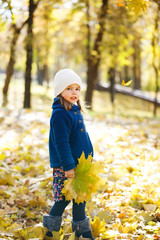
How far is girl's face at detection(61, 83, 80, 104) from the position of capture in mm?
2332

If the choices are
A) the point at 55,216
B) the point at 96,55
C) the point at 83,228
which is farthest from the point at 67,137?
the point at 96,55

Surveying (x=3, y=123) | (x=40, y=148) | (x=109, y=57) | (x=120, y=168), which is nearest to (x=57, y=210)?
(x=120, y=168)

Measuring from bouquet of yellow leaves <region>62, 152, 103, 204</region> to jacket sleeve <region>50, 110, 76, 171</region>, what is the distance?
3.2 inches

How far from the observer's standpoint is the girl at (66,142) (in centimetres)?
215

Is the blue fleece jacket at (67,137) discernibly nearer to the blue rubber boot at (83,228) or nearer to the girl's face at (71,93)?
the girl's face at (71,93)

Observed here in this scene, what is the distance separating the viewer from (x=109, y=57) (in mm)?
12828

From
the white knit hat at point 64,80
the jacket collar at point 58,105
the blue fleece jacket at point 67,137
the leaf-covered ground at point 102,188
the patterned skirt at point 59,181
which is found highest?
the white knit hat at point 64,80

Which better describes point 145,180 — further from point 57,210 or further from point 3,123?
point 3,123

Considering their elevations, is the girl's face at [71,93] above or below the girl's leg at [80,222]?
above

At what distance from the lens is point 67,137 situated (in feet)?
7.12

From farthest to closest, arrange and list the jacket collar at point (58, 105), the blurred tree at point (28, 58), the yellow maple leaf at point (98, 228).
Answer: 1. the blurred tree at point (28, 58)
2. the yellow maple leaf at point (98, 228)
3. the jacket collar at point (58, 105)

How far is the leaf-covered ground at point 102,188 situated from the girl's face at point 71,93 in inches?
13.2

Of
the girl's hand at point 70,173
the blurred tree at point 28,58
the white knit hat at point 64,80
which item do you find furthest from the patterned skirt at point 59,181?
the blurred tree at point 28,58

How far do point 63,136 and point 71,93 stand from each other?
40 cm
